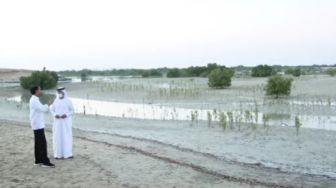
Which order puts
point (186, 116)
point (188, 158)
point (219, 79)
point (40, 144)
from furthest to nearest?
point (219, 79), point (186, 116), point (188, 158), point (40, 144)

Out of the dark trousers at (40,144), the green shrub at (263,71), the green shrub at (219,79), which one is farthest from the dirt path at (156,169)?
the green shrub at (263,71)

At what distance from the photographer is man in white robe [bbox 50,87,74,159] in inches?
440

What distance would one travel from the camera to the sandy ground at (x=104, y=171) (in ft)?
29.2

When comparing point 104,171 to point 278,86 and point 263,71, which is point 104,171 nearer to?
point 278,86

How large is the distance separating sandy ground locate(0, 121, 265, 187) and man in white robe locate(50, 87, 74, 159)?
27cm

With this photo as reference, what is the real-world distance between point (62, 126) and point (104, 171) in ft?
6.62

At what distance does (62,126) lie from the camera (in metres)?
11.3

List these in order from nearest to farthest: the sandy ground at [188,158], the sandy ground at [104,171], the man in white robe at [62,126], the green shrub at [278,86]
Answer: the sandy ground at [104,171], the sandy ground at [188,158], the man in white robe at [62,126], the green shrub at [278,86]

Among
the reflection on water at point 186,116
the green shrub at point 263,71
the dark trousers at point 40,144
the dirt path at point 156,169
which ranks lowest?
the reflection on water at point 186,116

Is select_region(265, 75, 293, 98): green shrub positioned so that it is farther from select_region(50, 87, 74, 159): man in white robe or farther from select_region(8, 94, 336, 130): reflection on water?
select_region(50, 87, 74, 159): man in white robe

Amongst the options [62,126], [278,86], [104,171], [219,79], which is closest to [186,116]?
[62,126]

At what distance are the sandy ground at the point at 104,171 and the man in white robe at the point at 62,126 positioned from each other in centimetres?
27

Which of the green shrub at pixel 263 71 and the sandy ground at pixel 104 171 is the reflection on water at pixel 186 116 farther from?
the green shrub at pixel 263 71

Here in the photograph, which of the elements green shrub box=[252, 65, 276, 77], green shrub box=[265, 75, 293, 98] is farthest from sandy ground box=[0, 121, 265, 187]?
green shrub box=[252, 65, 276, 77]
